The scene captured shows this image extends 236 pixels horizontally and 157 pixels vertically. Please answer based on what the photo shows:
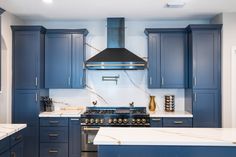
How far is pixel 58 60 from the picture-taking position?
459 cm

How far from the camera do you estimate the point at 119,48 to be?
15.1ft

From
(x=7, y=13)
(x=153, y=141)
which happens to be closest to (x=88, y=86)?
(x=7, y=13)

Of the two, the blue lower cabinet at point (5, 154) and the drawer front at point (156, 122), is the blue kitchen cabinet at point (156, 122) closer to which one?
the drawer front at point (156, 122)

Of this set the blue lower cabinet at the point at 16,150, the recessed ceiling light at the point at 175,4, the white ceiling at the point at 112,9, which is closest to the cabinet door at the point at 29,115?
the blue lower cabinet at the point at 16,150

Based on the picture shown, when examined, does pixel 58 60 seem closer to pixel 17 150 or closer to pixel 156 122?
pixel 17 150

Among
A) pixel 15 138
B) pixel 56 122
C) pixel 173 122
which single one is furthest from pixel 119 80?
pixel 15 138

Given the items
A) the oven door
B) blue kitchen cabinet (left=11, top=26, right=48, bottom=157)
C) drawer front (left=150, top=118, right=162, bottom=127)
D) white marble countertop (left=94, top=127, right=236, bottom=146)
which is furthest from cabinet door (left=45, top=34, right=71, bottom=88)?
white marble countertop (left=94, top=127, right=236, bottom=146)

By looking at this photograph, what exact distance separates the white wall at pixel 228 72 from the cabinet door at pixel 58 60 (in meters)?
2.77

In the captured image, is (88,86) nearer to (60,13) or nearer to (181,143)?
(60,13)

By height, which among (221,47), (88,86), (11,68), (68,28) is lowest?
(88,86)

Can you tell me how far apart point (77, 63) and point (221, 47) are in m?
2.59

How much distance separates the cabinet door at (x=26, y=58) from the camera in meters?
4.36

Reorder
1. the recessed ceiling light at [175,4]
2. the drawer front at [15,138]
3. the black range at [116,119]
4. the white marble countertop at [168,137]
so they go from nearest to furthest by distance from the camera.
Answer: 1. the white marble countertop at [168,137]
2. the drawer front at [15,138]
3. the recessed ceiling light at [175,4]
4. the black range at [116,119]

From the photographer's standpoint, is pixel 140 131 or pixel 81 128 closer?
pixel 140 131
